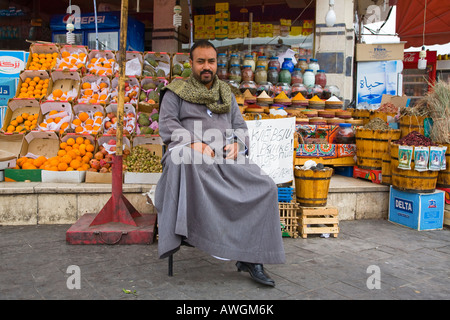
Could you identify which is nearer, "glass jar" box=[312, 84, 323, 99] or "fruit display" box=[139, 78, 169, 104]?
"fruit display" box=[139, 78, 169, 104]

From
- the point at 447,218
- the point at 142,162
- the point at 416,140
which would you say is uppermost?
the point at 416,140

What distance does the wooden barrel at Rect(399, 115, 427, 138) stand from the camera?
5133 millimetres

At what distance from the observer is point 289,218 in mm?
4336

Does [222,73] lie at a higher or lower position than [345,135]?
higher

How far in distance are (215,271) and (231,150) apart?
39.2 inches

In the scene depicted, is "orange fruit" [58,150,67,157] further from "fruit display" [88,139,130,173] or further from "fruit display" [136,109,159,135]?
"fruit display" [136,109,159,135]

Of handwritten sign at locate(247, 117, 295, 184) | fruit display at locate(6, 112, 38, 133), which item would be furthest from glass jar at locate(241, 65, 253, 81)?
fruit display at locate(6, 112, 38, 133)

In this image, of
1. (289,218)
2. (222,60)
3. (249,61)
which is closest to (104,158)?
(289,218)

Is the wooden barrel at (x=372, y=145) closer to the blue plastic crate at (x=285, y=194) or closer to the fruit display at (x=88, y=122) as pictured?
the blue plastic crate at (x=285, y=194)

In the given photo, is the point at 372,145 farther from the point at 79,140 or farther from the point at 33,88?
the point at 33,88

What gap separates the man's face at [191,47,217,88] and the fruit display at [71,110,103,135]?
2607 millimetres

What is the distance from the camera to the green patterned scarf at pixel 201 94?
3229mm

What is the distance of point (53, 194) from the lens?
14.8 ft
